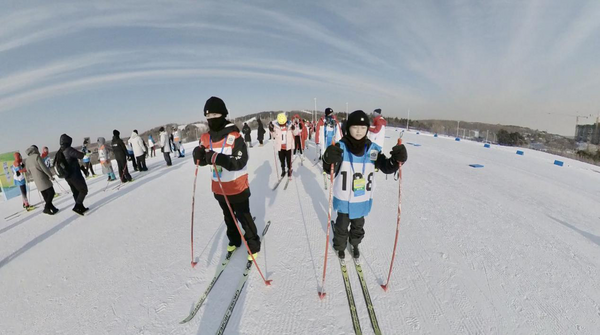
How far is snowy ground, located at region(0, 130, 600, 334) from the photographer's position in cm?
241

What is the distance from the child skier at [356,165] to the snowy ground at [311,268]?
0.96 m

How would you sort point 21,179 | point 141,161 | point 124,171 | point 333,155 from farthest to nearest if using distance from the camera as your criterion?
1. point 141,161
2. point 124,171
3. point 21,179
4. point 333,155

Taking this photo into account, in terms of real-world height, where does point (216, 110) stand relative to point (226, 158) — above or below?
above

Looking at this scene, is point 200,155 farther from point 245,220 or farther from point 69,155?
point 69,155

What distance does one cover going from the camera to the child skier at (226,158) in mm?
2850

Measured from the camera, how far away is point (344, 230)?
10.4ft

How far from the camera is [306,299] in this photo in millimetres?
2662

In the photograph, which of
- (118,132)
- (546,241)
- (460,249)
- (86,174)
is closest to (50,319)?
(460,249)

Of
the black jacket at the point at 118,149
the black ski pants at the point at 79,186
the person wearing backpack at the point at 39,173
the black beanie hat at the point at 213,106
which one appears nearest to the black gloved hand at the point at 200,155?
the black beanie hat at the point at 213,106

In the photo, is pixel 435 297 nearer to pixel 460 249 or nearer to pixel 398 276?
pixel 398 276

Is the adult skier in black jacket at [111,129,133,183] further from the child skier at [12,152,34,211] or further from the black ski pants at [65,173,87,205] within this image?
the black ski pants at [65,173,87,205]

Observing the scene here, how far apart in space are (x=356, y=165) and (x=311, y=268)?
1626 mm

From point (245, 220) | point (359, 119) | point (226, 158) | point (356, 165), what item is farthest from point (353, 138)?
point (245, 220)

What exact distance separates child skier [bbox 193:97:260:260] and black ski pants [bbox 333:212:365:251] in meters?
1.25
